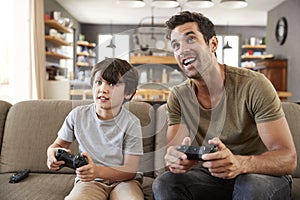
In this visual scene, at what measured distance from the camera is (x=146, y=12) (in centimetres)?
771

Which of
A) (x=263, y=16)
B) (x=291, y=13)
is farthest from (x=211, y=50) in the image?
(x=263, y=16)

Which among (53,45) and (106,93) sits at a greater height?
(53,45)

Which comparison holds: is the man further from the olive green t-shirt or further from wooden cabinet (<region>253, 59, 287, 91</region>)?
wooden cabinet (<region>253, 59, 287, 91</region>)

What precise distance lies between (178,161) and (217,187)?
0.70ft

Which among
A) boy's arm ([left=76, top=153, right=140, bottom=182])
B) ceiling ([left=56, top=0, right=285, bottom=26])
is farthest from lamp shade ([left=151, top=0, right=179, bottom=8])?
boy's arm ([left=76, top=153, right=140, bottom=182])

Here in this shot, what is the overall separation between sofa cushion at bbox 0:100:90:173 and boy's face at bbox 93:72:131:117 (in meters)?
0.32

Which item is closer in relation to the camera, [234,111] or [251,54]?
[234,111]

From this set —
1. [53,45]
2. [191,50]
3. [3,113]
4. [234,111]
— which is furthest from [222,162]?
[53,45]

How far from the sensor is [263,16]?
813 cm

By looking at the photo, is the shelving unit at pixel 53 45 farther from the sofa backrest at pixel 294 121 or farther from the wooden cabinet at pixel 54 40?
the sofa backrest at pixel 294 121

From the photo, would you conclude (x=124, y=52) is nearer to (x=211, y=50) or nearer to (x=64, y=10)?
(x=211, y=50)

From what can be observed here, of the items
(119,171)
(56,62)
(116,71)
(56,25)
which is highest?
(56,25)

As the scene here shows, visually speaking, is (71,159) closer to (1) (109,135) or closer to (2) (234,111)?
(1) (109,135)

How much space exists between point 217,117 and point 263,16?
740 cm
